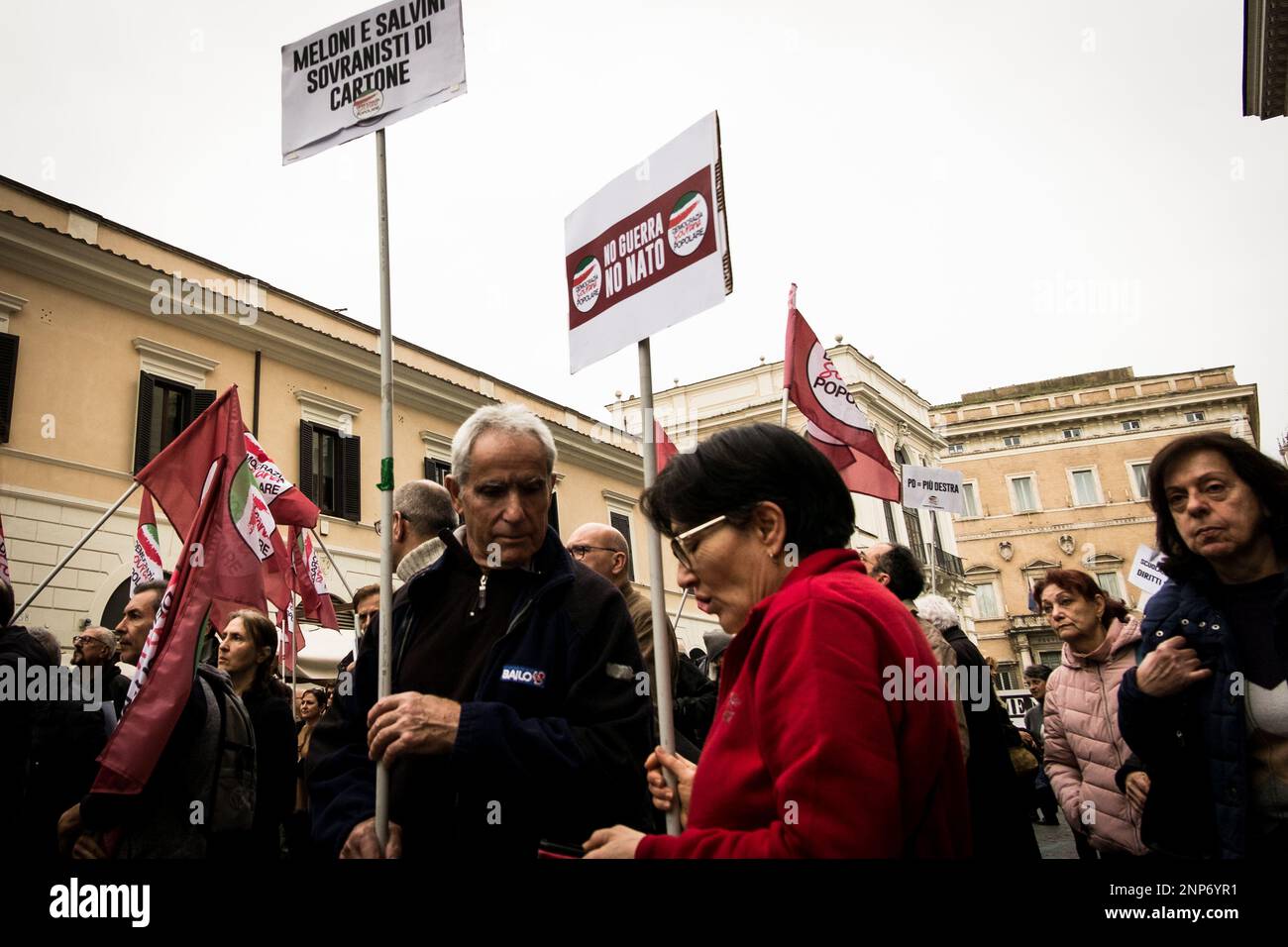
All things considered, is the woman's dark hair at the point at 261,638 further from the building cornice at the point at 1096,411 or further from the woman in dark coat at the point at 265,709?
the building cornice at the point at 1096,411

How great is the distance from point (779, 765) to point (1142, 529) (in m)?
51.8

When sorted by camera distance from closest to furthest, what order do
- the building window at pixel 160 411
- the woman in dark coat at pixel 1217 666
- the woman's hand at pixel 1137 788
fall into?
the woman in dark coat at pixel 1217 666 < the woman's hand at pixel 1137 788 < the building window at pixel 160 411

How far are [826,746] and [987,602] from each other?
50.5 metres

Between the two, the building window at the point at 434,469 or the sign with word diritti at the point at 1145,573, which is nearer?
the sign with word diritti at the point at 1145,573

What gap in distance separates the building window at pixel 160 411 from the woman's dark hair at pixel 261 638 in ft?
38.7

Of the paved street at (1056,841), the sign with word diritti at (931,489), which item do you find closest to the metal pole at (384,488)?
the paved street at (1056,841)

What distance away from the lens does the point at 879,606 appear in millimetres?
1528

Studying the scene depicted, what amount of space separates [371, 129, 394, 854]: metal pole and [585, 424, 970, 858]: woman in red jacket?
0.82 metres

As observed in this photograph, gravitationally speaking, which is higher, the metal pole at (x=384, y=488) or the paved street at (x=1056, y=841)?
the metal pole at (x=384, y=488)

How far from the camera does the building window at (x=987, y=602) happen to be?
4753 centimetres

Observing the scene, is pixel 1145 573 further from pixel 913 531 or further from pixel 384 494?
pixel 913 531

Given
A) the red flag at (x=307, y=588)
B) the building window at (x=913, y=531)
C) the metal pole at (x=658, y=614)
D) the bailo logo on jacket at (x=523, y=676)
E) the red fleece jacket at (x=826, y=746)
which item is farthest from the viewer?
the building window at (x=913, y=531)

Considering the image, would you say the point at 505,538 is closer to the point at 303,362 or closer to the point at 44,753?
the point at 44,753
